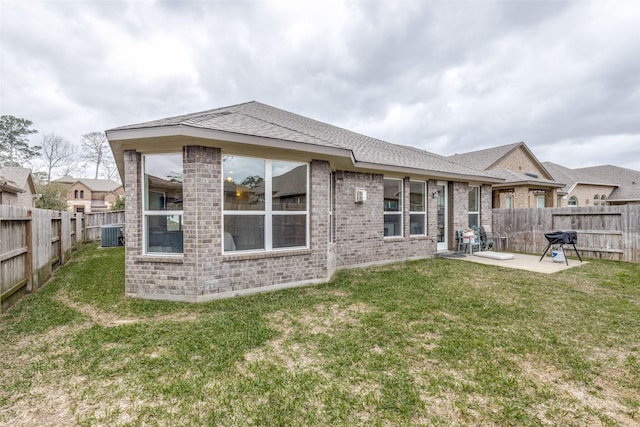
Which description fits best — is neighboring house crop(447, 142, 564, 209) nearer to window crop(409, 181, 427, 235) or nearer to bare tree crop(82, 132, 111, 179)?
window crop(409, 181, 427, 235)

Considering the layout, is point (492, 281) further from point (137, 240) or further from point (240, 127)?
point (137, 240)

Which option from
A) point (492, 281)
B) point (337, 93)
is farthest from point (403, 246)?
point (337, 93)

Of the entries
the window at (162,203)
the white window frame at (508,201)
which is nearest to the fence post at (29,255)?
the window at (162,203)

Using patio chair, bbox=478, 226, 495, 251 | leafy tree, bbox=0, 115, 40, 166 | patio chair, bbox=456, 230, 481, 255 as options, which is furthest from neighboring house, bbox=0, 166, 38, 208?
patio chair, bbox=478, 226, 495, 251

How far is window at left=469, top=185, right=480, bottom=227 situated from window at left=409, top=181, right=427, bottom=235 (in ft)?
8.82

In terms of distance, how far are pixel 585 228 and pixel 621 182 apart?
26.1m

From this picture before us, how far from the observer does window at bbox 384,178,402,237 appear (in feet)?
28.6

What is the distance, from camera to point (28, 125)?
31547mm

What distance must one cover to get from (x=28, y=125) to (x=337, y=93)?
120 ft

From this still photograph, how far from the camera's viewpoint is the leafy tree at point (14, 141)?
30219 mm

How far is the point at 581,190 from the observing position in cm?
2406

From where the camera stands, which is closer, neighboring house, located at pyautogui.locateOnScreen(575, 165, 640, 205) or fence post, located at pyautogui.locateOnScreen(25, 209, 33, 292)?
fence post, located at pyautogui.locateOnScreen(25, 209, 33, 292)

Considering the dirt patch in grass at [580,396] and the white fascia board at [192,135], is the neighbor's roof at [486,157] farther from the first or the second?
the dirt patch in grass at [580,396]

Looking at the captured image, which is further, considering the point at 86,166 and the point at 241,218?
the point at 86,166
